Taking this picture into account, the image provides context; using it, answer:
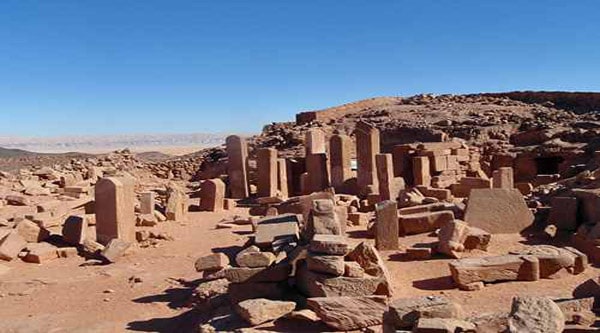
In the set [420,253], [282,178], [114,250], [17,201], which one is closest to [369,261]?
[420,253]

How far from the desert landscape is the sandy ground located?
4 centimetres

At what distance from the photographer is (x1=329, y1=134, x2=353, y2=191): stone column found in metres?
17.5

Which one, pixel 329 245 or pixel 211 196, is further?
pixel 211 196

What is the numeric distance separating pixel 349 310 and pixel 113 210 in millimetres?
6923

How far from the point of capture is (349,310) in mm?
5875

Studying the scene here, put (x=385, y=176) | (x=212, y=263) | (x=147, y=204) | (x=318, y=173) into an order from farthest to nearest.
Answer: (x=318, y=173) → (x=385, y=176) → (x=147, y=204) → (x=212, y=263)

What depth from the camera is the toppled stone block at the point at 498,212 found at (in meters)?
9.99

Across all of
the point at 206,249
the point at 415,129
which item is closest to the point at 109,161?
the point at 415,129

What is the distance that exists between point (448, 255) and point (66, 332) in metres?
5.65

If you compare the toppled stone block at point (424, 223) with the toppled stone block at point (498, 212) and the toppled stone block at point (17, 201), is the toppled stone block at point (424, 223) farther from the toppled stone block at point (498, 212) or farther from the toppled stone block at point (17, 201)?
the toppled stone block at point (17, 201)

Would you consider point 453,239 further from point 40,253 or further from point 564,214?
point 40,253

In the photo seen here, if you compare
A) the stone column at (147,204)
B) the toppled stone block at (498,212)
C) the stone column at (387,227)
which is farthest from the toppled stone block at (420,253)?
the stone column at (147,204)

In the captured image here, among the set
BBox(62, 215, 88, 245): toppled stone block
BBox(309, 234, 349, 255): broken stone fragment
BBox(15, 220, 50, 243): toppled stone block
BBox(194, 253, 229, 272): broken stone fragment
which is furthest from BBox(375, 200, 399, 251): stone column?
BBox(15, 220, 50, 243): toppled stone block

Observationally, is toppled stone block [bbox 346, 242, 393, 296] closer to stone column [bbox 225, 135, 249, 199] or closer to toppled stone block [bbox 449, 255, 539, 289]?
toppled stone block [bbox 449, 255, 539, 289]
